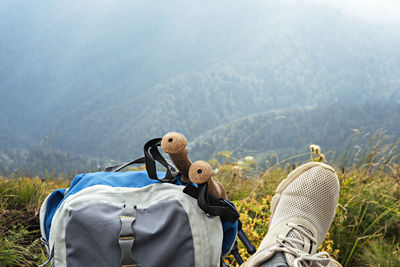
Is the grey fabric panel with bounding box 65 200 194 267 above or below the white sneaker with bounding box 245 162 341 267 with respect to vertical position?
above

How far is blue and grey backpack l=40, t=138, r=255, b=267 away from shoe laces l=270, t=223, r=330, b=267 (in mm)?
241

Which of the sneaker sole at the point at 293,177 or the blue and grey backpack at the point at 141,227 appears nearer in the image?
the blue and grey backpack at the point at 141,227

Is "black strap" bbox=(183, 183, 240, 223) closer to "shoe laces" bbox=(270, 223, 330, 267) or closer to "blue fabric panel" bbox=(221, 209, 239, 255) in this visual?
"blue fabric panel" bbox=(221, 209, 239, 255)

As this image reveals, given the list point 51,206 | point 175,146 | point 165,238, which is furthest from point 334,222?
point 51,206

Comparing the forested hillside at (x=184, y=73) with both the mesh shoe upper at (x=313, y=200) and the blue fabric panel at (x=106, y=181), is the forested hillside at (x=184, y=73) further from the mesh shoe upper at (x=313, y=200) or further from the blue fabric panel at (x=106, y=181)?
the blue fabric panel at (x=106, y=181)

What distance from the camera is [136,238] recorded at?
953 millimetres

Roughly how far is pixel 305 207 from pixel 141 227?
77 centimetres

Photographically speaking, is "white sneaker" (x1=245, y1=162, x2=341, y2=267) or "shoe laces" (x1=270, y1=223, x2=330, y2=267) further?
"white sneaker" (x1=245, y1=162, x2=341, y2=267)

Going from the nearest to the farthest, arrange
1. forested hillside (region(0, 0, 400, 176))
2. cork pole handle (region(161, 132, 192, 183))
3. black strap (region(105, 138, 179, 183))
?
cork pole handle (region(161, 132, 192, 183)) → black strap (region(105, 138, 179, 183)) → forested hillside (region(0, 0, 400, 176))

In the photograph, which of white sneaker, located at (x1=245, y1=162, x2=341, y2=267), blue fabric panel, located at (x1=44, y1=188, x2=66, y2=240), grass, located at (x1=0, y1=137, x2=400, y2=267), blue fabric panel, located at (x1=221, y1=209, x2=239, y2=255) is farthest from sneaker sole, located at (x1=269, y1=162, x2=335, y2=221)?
blue fabric panel, located at (x1=44, y1=188, x2=66, y2=240)

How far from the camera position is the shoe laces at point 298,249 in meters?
1.04

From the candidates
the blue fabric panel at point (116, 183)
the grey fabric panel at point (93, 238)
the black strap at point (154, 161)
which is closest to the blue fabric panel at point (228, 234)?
the blue fabric panel at point (116, 183)

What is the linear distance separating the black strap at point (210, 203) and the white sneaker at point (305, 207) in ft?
0.98

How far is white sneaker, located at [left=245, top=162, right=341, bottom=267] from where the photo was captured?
4.15 ft
